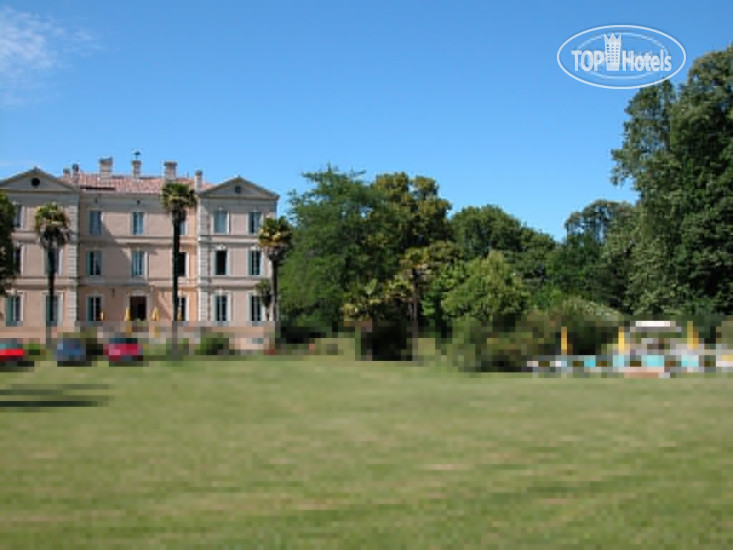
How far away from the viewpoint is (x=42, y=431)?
1320cm

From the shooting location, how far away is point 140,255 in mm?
62250

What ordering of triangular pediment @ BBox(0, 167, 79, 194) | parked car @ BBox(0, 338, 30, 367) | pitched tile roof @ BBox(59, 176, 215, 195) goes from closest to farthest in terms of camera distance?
1. parked car @ BBox(0, 338, 30, 367)
2. triangular pediment @ BBox(0, 167, 79, 194)
3. pitched tile roof @ BBox(59, 176, 215, 195)

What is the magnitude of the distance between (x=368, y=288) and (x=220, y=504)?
45419 mm

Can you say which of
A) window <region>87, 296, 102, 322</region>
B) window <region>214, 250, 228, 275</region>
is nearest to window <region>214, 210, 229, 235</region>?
window <region>214, 250, 228, 275</region>

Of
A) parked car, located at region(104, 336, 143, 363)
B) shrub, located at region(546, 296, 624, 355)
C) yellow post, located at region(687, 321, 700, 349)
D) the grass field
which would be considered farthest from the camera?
parked car, located at region(104, 336, 143, 363)

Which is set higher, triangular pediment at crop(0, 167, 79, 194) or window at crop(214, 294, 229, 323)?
triangular pediment at crop(0, 167, 79, 194)

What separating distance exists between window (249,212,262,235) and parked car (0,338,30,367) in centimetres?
3353

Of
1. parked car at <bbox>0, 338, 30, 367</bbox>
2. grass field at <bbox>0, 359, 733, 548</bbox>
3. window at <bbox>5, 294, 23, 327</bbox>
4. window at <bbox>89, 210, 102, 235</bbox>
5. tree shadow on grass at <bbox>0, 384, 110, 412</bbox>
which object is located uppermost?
window at <bbox>89, 210, 102, 235</bbox>

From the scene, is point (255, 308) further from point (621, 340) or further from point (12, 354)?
point (621, 340)

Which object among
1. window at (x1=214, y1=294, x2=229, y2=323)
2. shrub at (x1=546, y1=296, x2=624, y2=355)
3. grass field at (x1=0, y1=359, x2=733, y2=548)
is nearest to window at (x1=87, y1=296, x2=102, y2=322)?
window at (x1=214, y1=294, x2=229, y2=323)

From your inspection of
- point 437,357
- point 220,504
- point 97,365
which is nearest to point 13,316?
point 97,365

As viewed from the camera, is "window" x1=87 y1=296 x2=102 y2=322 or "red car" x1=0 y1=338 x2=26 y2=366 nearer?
"red car" x1=0 y1=338 x2=26 y2=366

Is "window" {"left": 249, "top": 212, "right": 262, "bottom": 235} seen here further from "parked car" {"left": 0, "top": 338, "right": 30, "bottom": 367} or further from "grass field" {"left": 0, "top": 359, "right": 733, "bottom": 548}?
"grass field" {"left": 0, "top": 359, "right": 733, "bottom": 548}

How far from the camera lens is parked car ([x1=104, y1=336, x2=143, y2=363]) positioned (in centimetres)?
3147
